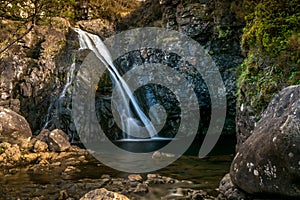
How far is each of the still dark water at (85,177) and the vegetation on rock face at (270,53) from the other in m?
2.35

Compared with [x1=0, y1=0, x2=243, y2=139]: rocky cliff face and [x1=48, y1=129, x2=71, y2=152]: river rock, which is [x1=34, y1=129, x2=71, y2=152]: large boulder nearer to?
[x1=48, y1=129, x2=71, y2=152]: river rock

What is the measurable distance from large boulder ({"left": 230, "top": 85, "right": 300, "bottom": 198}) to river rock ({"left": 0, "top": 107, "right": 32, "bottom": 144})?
33.2 feet

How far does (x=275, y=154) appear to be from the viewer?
511 cm

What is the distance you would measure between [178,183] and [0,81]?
12086 mm

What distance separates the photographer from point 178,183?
27.4 feet

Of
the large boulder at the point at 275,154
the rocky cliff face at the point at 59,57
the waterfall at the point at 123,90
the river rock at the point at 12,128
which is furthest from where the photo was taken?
the waterfall at the point at 123,90

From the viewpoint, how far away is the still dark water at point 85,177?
7.83 m

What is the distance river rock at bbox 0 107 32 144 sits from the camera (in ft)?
44.0

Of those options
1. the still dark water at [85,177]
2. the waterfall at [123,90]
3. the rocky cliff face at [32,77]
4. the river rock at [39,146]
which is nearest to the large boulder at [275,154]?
the still dark water at [85,177]

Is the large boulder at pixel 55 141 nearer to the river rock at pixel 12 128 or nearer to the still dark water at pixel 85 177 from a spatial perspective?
the river rock at pixel 12 128

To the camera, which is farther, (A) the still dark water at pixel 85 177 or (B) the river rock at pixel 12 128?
(B) the river rock at pixel 12 128

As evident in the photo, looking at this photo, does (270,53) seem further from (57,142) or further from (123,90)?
(123,90)

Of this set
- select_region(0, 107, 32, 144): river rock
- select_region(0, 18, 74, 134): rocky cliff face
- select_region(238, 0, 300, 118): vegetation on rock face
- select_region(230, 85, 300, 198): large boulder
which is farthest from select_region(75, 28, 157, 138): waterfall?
select_region(230, 85, 300, 198): large boulder

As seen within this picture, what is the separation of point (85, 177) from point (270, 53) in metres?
5.84
